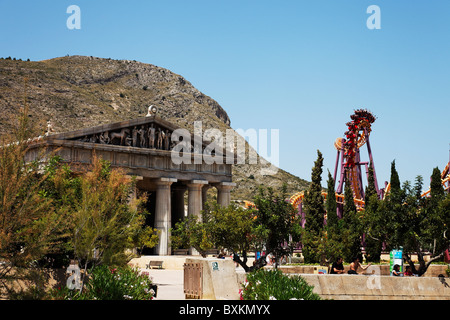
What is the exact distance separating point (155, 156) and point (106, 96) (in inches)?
3676

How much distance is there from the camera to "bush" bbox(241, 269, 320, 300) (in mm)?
12930

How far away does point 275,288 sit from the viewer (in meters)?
13.3

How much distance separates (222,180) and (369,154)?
15158mm

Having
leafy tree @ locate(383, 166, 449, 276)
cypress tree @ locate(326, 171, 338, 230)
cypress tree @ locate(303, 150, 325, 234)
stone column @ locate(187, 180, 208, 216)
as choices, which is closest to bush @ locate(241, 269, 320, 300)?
leafy tree @ locate(383, 166, 449, 276)

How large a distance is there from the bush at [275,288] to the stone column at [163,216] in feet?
104

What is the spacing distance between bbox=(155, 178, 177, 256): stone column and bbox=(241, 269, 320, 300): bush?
104ft

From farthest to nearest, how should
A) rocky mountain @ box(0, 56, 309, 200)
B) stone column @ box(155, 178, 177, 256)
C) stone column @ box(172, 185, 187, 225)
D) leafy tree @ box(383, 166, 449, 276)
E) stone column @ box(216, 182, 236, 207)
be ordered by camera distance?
rocky mountain @ box(0, 56, 309, 200), stone column @ box(172, 185, 187, 225), stone column @ box(216, 182, 236, 207), stone column @ box(155, 178, 177, 256), leafy tree @ box(383, 166, 449, 276)

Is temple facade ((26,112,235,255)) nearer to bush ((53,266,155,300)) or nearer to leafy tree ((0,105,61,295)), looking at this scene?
bush ((53,266,155,300))

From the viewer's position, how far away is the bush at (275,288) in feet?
42.4

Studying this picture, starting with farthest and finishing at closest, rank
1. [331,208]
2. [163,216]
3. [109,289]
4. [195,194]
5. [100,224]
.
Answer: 1. [195,194]
2. [163,216]
3. [331,208]
4. [100,224]
5. [109,289]

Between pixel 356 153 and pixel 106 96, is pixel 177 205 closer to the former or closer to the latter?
pixel 356 153

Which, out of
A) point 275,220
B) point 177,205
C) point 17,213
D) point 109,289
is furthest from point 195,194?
point 17,213
